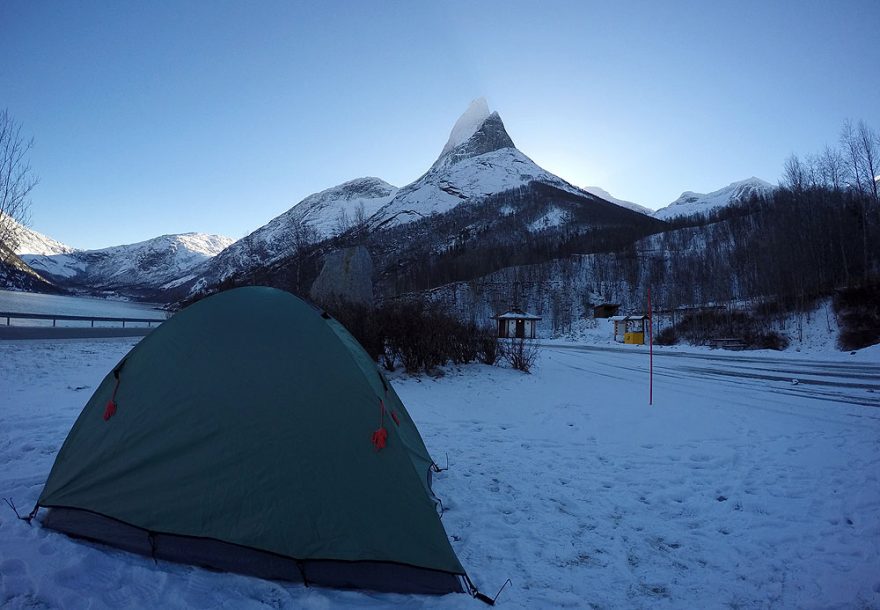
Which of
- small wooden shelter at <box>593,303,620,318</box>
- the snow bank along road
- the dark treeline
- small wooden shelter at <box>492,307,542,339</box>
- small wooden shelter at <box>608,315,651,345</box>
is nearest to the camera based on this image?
the snow bank along road

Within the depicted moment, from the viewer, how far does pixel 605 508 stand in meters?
4.18

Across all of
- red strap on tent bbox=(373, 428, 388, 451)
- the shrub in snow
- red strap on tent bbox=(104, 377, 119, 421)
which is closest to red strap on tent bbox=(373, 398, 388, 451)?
red strap on tent bbox=(373, 428, 388, 451)

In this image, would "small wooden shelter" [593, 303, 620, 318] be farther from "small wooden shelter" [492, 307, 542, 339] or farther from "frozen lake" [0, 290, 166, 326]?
"frozen lake" [0, 290, 166, 326]

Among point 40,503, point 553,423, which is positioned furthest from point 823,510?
point 40,503

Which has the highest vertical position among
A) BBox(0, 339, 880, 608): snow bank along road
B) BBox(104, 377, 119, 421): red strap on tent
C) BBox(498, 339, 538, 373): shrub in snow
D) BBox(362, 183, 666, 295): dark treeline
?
BBox(362, 183, 666, 295): dark treeline

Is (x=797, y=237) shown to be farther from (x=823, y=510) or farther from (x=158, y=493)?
(x=158, y=493)

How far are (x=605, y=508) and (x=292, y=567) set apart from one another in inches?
127

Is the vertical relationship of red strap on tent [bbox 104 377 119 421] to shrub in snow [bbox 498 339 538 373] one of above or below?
above

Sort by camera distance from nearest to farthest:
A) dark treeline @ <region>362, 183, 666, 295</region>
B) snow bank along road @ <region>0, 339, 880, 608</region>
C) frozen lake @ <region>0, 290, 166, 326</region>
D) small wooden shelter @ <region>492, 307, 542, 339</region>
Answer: snow bank along road @ <region>0, 339, 880, 608</region>
frozen lake @ <region>0, 290, 166, 326</region>
small wooden shelter @ <region>492, 307, 542, 339</region>
dark treeline @ <region>362, 183, 666, 295</region>

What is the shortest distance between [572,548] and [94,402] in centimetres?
462

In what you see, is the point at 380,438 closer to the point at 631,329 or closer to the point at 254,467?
the point at 254,467

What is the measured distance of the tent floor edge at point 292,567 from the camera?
2.68m

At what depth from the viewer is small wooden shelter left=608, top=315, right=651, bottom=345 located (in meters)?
38.5

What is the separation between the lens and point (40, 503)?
10.3 feet
